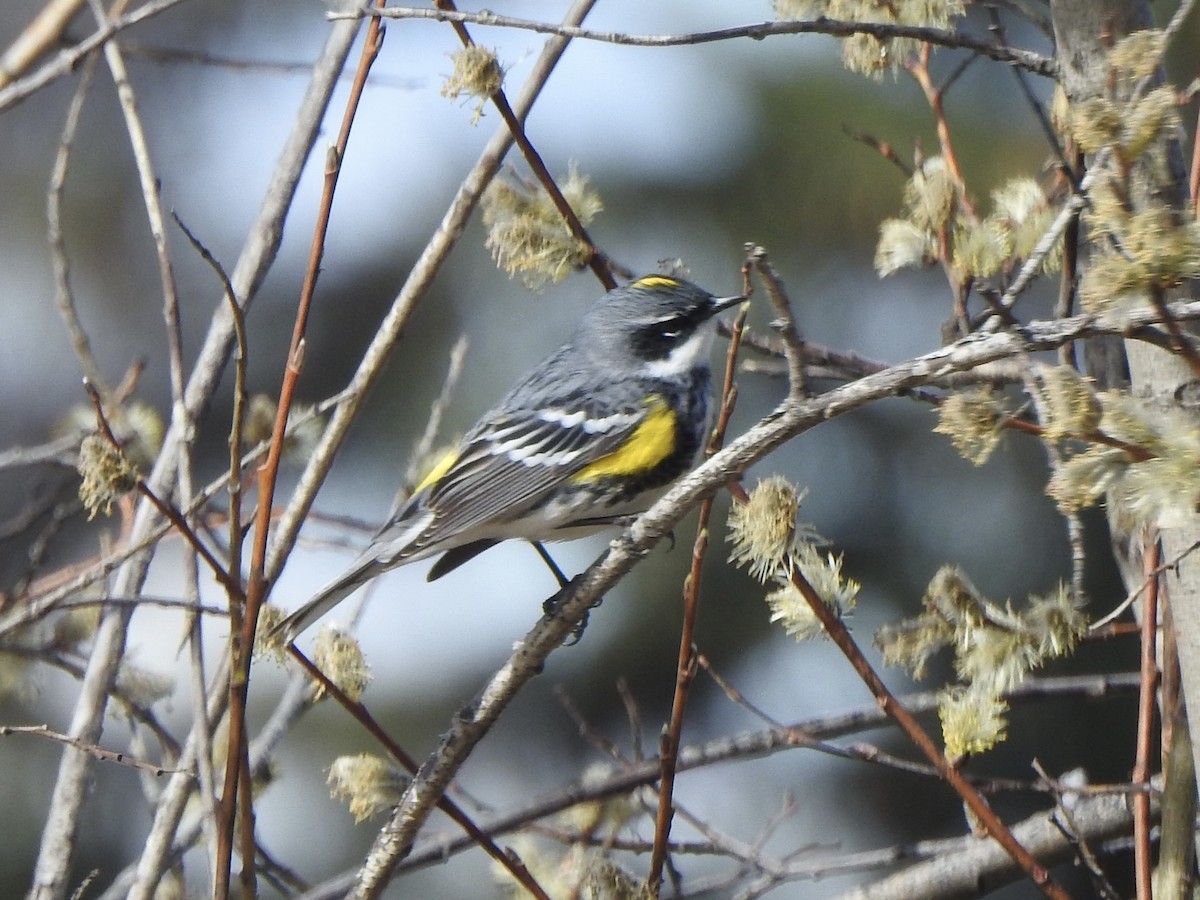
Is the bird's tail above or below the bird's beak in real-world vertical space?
below

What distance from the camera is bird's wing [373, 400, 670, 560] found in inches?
129

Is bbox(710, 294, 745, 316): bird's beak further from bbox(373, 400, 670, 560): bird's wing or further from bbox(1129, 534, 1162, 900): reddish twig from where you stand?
bbox(1129, 534, 1162, 900): reddish twig

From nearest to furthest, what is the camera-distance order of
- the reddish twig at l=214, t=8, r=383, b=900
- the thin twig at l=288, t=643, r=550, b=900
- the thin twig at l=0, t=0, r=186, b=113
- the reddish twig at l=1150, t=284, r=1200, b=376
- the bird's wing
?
the reddish twig at l=1150, t=284, r=1200, b=376
the reddish twig at l=214, t=8, r=383, b=900
the thin twig at l=288, t=643, r=550, b=900
the thin twig at l=0, t=0, r=186, b=113
the bird's wing

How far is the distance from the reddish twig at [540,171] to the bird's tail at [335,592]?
92cm

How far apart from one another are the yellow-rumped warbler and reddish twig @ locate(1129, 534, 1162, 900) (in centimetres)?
140

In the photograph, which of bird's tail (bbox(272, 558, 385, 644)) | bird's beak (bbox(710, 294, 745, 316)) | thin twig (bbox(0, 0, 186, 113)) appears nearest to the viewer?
thin twig (bbox(0, 0, 186, 113))

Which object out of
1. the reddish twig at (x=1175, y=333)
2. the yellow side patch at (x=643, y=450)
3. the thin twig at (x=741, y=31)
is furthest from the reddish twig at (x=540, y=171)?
the reddish twig at (x=1175, y=333)

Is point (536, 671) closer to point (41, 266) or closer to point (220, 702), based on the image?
point (220, 702)

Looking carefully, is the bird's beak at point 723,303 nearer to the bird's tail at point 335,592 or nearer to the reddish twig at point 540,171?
the reddish twig at point 540,171

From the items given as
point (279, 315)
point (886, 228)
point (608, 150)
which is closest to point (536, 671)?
point (886, 228)

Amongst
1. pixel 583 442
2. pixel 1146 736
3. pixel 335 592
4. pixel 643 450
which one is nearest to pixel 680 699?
pixel 1146 736

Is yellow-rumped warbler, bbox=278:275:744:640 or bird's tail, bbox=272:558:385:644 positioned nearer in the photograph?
bird's tail, bbox=272:558:385:644

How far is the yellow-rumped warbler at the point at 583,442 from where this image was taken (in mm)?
3297

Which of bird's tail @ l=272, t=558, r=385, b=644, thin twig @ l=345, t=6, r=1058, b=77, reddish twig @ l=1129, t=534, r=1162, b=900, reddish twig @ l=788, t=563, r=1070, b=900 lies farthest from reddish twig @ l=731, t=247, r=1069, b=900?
bird's tail @ l=272, t=558, r=385, b=644
